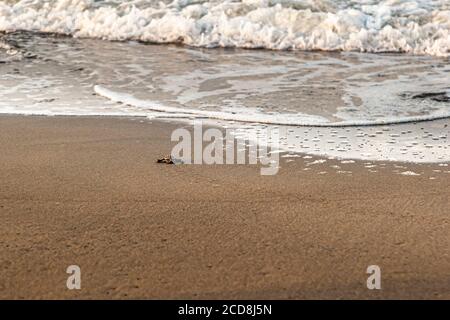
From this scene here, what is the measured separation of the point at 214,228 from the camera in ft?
7.66

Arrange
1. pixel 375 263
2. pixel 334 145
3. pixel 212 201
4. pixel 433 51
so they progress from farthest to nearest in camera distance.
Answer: pixel 433 51 → pixel 334 145 → pixel 212 201 → pixel 375 263

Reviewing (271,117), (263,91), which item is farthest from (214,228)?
(263,91)

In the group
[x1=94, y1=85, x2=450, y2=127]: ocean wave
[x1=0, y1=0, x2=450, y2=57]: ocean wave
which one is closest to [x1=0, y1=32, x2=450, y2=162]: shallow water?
[x1=94, y1=85, x2=450, y2=127]: ocean wave

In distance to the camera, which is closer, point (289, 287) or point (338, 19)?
point (289, 287)

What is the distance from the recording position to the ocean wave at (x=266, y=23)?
27.6ft

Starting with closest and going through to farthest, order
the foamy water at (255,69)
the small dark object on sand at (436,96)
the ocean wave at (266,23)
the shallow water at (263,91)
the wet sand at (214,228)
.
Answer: the wet sand at (214,228), the shallow water at (263,91), the foamy water at (255,69), the small dark object on sand at (436,96), the ocean wave at (266,23)

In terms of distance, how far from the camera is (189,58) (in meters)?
7.31

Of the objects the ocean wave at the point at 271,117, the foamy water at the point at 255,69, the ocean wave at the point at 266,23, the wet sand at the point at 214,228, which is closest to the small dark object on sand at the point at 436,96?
the foamy water at the point at 255,69

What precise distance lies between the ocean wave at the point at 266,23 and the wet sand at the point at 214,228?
18.0 feet

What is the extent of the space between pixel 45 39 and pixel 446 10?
574cm

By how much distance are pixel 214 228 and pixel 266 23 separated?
7162 mm

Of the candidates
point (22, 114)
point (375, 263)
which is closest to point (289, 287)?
point (375, 263)

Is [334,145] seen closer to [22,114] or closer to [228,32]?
[22,114]

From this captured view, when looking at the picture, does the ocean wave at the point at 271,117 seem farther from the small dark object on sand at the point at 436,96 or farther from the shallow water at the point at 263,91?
the small dark object on sand at the point at 436,96
